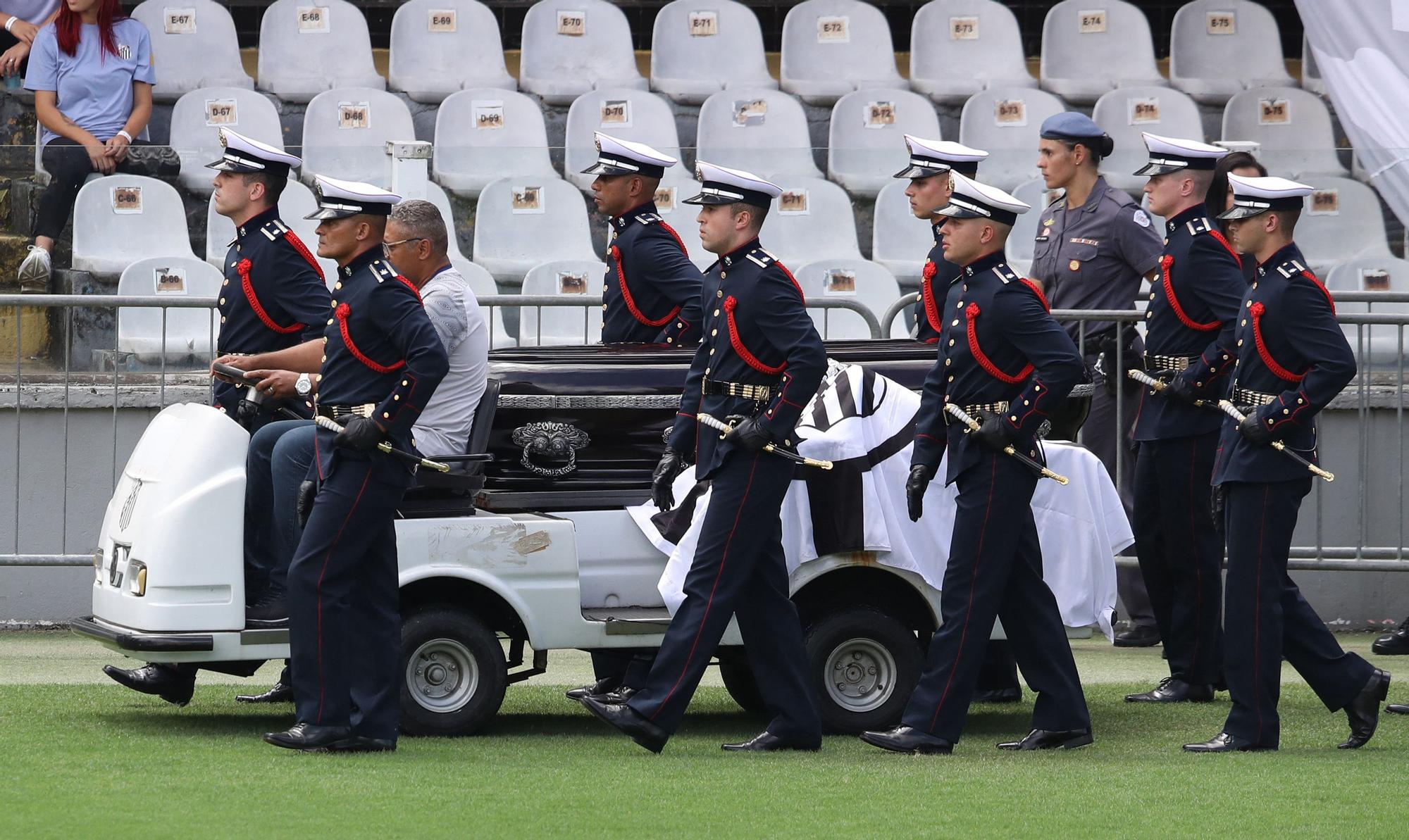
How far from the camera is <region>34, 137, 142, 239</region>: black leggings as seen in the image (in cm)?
945

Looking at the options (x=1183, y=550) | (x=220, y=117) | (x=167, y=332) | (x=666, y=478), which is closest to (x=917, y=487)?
(x=666, y=478)

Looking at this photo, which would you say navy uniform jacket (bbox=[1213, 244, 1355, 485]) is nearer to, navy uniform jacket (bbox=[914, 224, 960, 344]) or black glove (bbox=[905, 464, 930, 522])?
black glove (bbox=[905, 464, 930, 522])

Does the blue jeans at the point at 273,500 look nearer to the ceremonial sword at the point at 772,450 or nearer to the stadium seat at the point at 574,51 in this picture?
the ceremonial sword at the point at 772,450

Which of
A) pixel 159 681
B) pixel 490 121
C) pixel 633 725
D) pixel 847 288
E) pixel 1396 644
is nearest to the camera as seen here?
pixel 633 725

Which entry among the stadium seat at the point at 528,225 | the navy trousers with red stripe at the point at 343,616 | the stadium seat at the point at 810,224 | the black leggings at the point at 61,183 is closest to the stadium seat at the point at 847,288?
the stadium seat at the point at 810,224

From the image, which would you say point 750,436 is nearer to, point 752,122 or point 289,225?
point 289,225

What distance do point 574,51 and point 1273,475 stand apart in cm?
700

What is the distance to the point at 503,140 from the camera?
438 inches

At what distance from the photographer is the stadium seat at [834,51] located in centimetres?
1216

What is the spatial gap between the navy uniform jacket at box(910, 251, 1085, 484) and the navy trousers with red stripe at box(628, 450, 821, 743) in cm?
51

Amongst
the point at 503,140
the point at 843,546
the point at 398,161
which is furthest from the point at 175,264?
the point at 843,546

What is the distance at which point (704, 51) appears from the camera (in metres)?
12.3

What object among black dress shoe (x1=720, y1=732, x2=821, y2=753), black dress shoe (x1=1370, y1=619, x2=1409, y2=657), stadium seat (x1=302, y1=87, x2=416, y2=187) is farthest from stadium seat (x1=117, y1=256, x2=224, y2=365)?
black dress shoe (x1=1370, y1=619, x2=1409, y2=657)

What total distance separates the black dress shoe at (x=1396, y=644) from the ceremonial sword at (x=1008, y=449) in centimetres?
283
